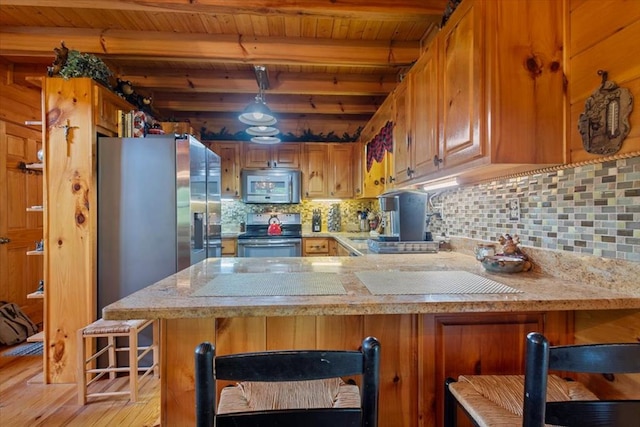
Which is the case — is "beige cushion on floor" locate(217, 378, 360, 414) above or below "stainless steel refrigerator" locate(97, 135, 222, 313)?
below

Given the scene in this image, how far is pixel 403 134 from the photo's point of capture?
2.18 metres

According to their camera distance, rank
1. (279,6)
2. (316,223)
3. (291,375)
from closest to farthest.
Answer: (291,375) → (279,6) → (316,223)

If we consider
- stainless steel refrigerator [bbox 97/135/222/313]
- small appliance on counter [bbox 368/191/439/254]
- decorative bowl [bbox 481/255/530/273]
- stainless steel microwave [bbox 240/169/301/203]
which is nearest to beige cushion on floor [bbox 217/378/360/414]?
decorative bowl [bbox 481/255/530/273]

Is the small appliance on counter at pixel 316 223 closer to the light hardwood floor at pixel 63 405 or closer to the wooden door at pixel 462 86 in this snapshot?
the light hardwood floor at pixel 63 405

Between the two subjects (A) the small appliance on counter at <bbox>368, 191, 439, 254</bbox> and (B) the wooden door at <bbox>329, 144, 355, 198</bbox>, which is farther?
(B) the wooden door at <bbox>329, 144, 355, 198</bbox>

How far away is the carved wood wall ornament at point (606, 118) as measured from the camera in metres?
0.99

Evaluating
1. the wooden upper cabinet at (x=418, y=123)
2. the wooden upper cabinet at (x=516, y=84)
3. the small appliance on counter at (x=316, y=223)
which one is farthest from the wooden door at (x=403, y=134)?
the small appliance on counter at (x=316, y=223)

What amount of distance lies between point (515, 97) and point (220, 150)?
365cm

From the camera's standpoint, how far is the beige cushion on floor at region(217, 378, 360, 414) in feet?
2.84

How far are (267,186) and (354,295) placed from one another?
321cm

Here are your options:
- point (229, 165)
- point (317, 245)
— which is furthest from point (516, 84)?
point (229, 165)

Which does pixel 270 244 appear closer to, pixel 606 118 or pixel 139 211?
pixel 139 211

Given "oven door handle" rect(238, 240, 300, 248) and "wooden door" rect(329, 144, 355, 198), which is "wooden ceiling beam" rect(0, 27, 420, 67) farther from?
"oven door handle" rect(238, 240, 300, 248)

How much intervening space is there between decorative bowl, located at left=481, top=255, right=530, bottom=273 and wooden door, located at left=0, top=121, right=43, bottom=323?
4283 mm
